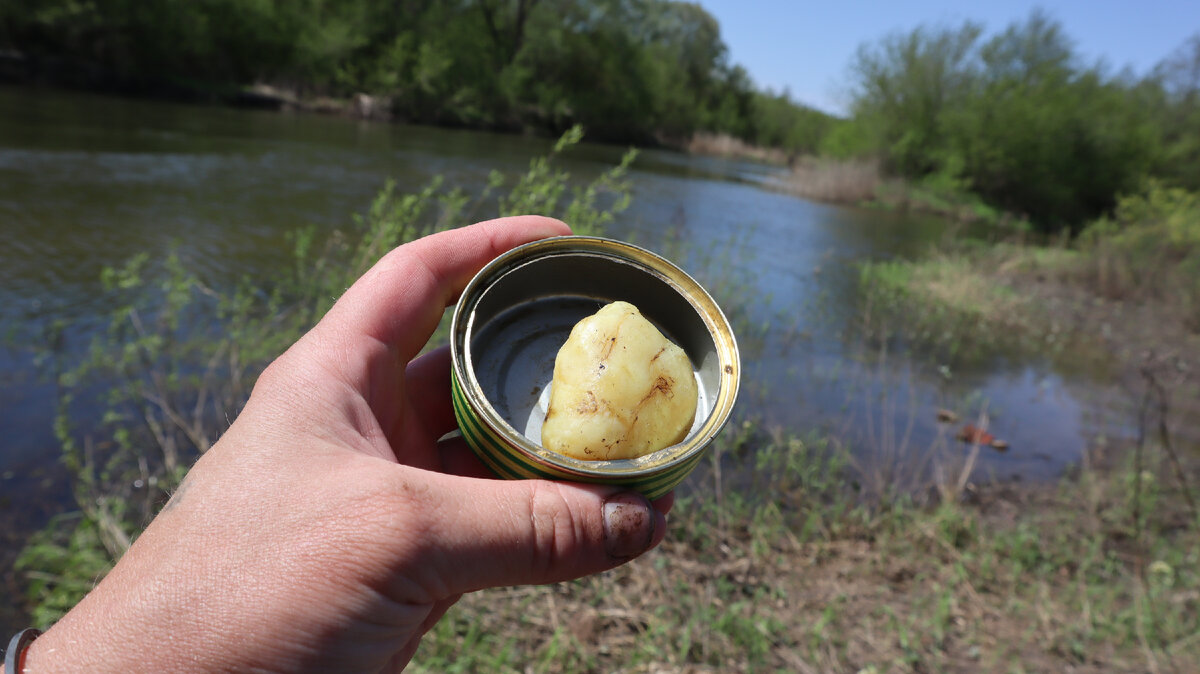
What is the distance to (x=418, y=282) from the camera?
5.35 ft

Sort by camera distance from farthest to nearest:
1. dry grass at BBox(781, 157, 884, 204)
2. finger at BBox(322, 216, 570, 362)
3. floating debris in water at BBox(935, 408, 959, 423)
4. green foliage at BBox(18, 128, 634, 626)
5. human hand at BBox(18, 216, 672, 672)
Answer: dry grass at BBox(781, 157, 884, 204)
floating debris in water at BBox(935, 408, 959, 423)
green foliage at BBox(18, 128, 634, 626)
finger at BBox(322, 216, 570, 362)
human hand at BBox(18, 216, 672, 672)

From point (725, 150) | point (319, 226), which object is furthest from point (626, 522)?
point (725, 150)

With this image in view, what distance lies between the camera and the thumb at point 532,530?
1158mm

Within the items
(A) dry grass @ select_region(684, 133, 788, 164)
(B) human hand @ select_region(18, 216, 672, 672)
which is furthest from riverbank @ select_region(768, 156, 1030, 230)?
(B) human hand @ select_region(18, 216, 672, 672)

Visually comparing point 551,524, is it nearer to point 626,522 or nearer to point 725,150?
point 626,522

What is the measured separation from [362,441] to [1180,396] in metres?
9.71

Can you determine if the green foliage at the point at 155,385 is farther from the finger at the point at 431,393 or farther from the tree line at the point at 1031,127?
the tree line at the point at 1031,127

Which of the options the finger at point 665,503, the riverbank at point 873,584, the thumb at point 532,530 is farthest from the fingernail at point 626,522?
the riverbank at point 873,584

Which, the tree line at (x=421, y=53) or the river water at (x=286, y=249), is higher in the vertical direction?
the tree line at (x=421, y=53)

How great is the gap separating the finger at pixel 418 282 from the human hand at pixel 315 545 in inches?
4.7

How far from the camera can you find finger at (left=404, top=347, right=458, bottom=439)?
1.75 m

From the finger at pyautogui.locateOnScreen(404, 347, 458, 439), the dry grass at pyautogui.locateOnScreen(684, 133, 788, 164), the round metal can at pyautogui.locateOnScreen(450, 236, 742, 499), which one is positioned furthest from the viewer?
the dry grass at pyautogui.locateOnScreen(684, 133, 788, 164)

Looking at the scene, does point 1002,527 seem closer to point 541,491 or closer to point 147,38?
point 541,491

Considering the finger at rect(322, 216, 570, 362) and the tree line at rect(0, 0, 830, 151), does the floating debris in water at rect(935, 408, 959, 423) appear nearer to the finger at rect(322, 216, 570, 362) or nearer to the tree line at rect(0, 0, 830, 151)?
the finger at rect(322, 216, 570, 362)
